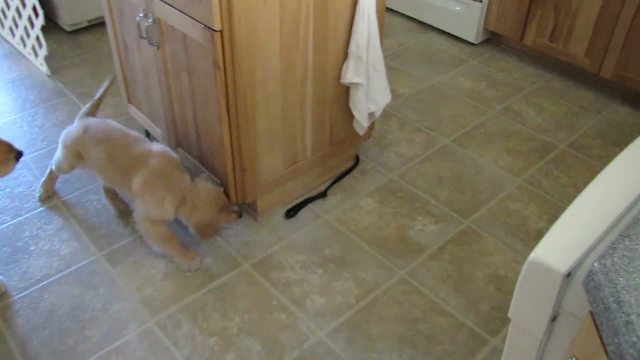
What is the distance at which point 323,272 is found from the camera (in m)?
1.73

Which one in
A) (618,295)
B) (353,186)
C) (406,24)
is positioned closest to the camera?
(618,295)

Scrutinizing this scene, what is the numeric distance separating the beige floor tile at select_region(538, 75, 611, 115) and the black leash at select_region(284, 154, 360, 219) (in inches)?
41.5

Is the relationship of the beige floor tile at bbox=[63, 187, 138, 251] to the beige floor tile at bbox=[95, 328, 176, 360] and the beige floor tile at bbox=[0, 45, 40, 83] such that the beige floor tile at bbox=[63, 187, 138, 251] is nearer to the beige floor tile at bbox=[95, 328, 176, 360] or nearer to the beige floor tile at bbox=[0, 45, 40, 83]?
the beige floor tile at bbox=[95, 328, 176, 360]

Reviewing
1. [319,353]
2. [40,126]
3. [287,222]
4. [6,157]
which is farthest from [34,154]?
[319,353]

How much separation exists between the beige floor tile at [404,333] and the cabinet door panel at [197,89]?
0.54 meters

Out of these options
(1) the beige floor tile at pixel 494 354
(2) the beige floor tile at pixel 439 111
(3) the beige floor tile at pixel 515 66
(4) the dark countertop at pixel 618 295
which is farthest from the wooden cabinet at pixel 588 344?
(3) the beige floor tile at pixel 515 66

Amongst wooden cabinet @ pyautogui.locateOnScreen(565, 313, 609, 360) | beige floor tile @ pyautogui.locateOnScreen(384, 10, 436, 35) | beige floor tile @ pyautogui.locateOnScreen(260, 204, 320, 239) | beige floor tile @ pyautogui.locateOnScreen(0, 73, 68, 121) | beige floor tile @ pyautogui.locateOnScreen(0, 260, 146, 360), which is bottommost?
beige floor tile @ pyautogui.locateOnScreen(0, 260, 146, 360)

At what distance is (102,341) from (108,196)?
546 millimetres

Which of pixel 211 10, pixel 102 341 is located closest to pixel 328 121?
pixel 211 10

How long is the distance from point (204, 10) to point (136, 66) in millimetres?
594

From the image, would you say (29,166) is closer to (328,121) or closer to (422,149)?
(328,121)

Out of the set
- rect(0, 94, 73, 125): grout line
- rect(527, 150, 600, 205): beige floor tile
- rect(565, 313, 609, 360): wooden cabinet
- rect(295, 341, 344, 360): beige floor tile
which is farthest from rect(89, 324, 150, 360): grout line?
rect(527, 150, 600, 205): beige floor tile

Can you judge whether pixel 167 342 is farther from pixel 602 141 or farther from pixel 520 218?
pixel 602 141

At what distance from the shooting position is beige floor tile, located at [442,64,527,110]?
2523 mm
